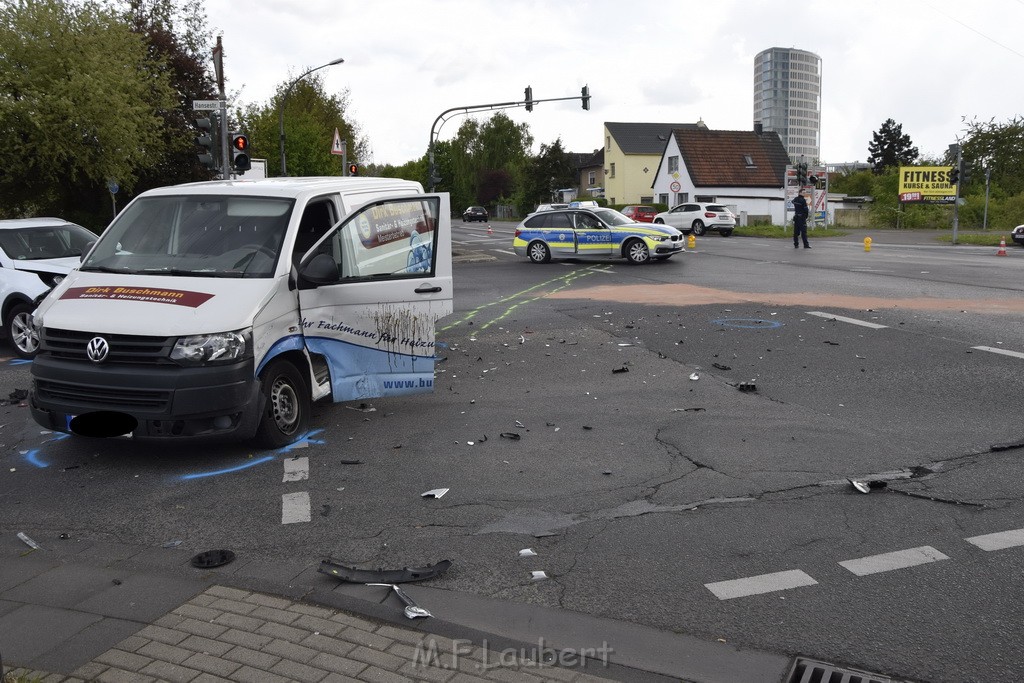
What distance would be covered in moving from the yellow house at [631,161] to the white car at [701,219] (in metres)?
36.5

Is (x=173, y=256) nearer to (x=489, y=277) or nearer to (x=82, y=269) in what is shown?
(x=82, y=269)

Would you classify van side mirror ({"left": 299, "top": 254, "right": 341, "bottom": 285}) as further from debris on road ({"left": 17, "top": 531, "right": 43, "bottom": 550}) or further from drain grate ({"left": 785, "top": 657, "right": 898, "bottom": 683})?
drain grate ({"left": 785, "top": 657, "right": 898, "bottom": 683})

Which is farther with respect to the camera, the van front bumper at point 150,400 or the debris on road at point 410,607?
the van front bumper at point 150,400

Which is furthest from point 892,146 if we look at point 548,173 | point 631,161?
point 548,173

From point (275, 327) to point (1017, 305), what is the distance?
12.7 metres

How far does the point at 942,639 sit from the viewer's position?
12.4 ft

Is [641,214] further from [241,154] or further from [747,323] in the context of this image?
[747,323]

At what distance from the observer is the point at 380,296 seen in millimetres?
7406

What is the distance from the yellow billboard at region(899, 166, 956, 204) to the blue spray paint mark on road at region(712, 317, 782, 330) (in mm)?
52013

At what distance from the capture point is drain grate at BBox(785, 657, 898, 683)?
137 inches

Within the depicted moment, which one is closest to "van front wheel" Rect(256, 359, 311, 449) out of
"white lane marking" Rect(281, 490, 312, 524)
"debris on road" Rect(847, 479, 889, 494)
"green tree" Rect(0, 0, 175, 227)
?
"white lane marking" Rect(281, 490, 312, 524)

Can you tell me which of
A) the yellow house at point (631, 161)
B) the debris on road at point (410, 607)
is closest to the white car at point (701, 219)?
the yellow house at point (631, 161)

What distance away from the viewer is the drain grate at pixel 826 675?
3471 millimetres

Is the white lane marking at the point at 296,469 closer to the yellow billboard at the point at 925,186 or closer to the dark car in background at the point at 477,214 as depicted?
the yellow billboard at the point at 925,186
